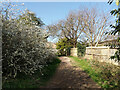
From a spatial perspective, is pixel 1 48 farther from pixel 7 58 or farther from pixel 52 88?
pixel 52 88

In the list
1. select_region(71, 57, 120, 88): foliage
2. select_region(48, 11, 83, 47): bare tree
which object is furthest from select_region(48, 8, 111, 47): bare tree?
select_region(71, 57, 120, 88): foliage

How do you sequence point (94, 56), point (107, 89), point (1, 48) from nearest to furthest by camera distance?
point (107, 89) < point (1, 48) < point (94, 56)

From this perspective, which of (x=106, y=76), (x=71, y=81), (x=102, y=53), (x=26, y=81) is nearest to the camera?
(x=26, y=81)

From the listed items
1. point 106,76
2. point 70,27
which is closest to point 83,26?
point 70,27

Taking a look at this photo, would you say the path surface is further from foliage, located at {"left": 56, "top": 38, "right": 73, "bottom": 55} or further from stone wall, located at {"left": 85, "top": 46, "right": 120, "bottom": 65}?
foliage, located at {"left": 56, "top": 38, "right": 73, "bottom": 55}

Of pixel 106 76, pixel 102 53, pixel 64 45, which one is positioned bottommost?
pixel 106 76

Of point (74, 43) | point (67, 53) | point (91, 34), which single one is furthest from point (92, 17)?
point (67, 53)

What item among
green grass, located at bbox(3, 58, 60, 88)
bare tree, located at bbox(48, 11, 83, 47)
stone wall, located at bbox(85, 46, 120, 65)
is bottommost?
green grass, located at bbox(3, 58, 60, 88)

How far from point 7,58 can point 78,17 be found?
17.8 meters

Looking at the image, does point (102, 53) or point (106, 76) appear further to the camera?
point (102, 53)

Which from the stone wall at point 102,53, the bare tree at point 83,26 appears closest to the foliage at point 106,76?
the stone wall at point 102,53

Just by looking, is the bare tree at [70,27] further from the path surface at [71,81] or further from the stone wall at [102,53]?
the path surface at [71,81]

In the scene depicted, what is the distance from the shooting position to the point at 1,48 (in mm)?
4246

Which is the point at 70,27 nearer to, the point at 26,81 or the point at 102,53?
the point at 102,53
